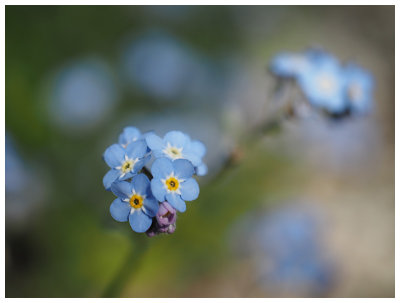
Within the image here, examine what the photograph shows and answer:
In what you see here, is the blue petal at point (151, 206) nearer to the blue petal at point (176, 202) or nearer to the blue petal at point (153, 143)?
the blue petal at point (176, 202)

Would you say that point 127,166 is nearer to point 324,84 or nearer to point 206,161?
point 324,84

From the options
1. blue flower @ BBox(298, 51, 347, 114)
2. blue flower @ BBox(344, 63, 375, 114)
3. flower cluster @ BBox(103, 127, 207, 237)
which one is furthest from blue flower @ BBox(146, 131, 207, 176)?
blue flower @ BBox(344, 63, 375, 114)

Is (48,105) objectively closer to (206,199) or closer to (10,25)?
(10,25)

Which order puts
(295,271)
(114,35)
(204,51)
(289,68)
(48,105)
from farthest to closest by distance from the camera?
(204,51) → (114,35) → (48,105) → (295,271) → (289,68)

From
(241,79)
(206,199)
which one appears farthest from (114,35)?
(206,199)

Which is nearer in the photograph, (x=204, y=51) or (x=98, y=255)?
(x=98, y=255)

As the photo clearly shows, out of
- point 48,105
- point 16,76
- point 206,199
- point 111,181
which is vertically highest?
point 16,76

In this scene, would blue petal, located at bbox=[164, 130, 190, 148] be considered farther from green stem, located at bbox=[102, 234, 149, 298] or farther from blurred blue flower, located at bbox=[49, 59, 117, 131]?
blurred blue flower, located at bbox=[49, 59, 117, 131]

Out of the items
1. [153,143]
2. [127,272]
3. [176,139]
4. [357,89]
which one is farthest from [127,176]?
[357,89]
